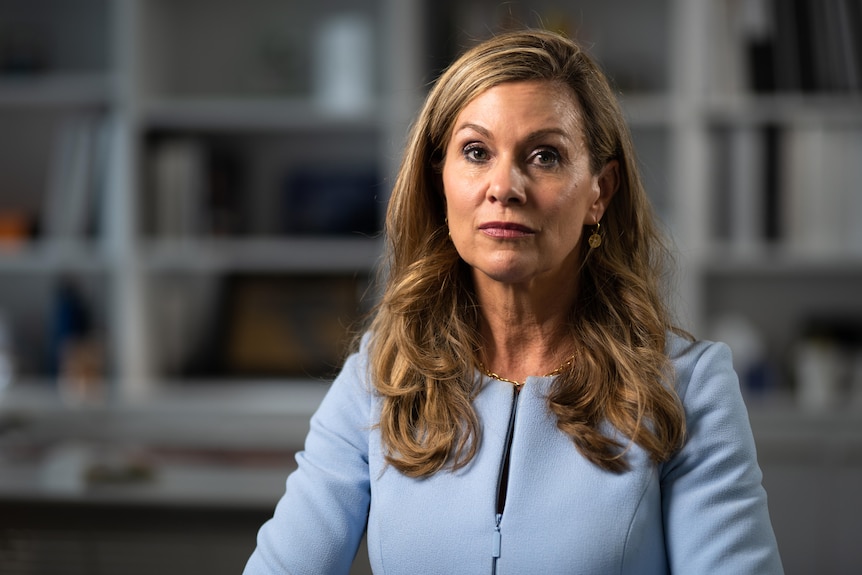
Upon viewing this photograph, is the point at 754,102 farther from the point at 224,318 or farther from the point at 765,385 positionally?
the point at 224,318

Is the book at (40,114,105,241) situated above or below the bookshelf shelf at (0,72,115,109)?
below

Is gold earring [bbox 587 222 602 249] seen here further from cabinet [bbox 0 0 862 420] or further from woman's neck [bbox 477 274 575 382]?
cabinet [bbox 0 0 862 420]

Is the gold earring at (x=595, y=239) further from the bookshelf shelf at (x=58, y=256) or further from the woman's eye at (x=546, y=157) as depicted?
the bookshelf shelf at (x=58, y=256)

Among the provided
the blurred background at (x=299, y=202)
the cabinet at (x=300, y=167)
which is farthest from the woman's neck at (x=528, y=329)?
the cabinet at (x=300, y=167)

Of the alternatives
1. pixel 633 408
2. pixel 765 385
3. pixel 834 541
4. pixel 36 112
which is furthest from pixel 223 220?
pixel 633 408

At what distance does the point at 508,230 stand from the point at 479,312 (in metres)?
0.16

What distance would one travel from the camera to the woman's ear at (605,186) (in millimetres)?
1053

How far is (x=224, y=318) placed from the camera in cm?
326

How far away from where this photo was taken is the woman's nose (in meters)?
0.96

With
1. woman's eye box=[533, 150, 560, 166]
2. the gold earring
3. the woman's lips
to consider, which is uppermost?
woman's eye box=[533, 150, 560, 166]

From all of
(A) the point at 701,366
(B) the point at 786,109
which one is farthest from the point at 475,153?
(B) the point at 786,109

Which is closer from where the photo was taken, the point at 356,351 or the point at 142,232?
the point at 356,351

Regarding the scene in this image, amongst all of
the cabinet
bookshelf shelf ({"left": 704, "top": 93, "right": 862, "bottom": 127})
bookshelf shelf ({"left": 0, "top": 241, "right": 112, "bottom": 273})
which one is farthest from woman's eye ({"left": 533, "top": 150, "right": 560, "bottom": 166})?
bookshelf shelf ({"left": 0, "top": 241, "right": 112, "bottom": 273})

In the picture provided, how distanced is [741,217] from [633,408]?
1983mm
